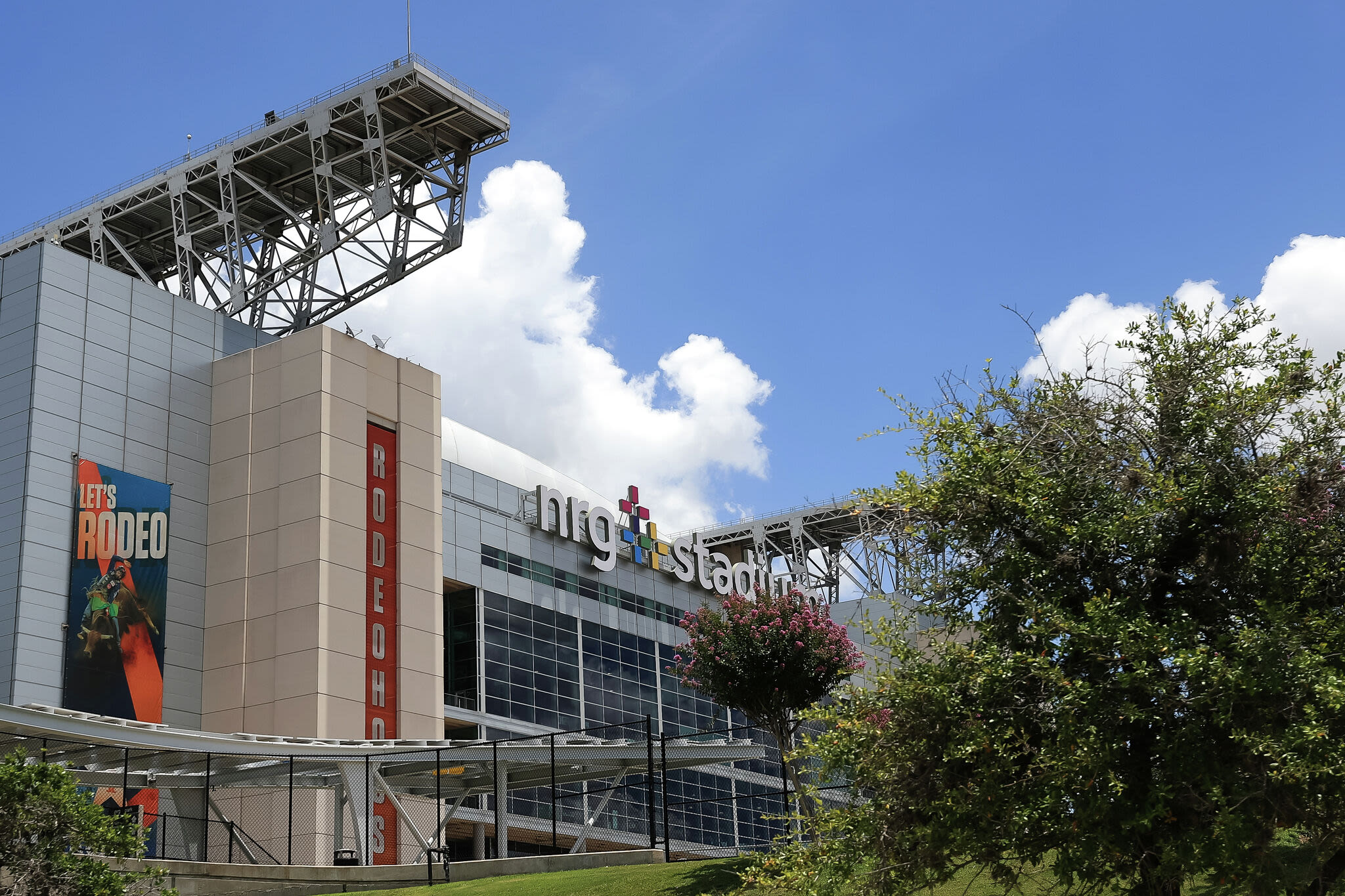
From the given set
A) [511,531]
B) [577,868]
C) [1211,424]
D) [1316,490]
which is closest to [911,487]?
[1211,424]

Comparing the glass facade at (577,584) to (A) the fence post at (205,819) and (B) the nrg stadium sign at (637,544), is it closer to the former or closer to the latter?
(B) the nrg stadium sign at (637,544)

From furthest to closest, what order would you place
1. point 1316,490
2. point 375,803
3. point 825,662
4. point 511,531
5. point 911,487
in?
point 511,531 → point 375,803 → point 825,662 → point 911,487 → point 1316,490

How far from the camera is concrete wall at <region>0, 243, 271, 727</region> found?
4522cm

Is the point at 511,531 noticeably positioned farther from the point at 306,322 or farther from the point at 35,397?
the point at 35,397

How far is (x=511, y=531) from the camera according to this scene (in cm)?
6550

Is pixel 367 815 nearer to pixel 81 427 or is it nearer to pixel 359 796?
pixel 359 796

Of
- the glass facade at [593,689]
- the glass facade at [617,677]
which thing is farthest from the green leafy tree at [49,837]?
the glass facade at [617,677]

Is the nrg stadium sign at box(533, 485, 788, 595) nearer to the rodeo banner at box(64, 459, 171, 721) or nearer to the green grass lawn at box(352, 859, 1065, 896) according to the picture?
the rodeo banner at box(64, 459, 171, 721)

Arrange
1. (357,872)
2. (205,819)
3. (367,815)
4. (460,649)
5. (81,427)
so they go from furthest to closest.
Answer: (460,649) < (81,427) < (367,815) < (205,819) < (357,872)

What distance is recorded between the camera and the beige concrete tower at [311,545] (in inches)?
1895

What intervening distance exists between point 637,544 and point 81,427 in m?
33.0

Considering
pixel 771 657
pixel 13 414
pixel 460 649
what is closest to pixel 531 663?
pixel 460 649

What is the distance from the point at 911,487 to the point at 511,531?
173ft

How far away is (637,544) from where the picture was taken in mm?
74312
